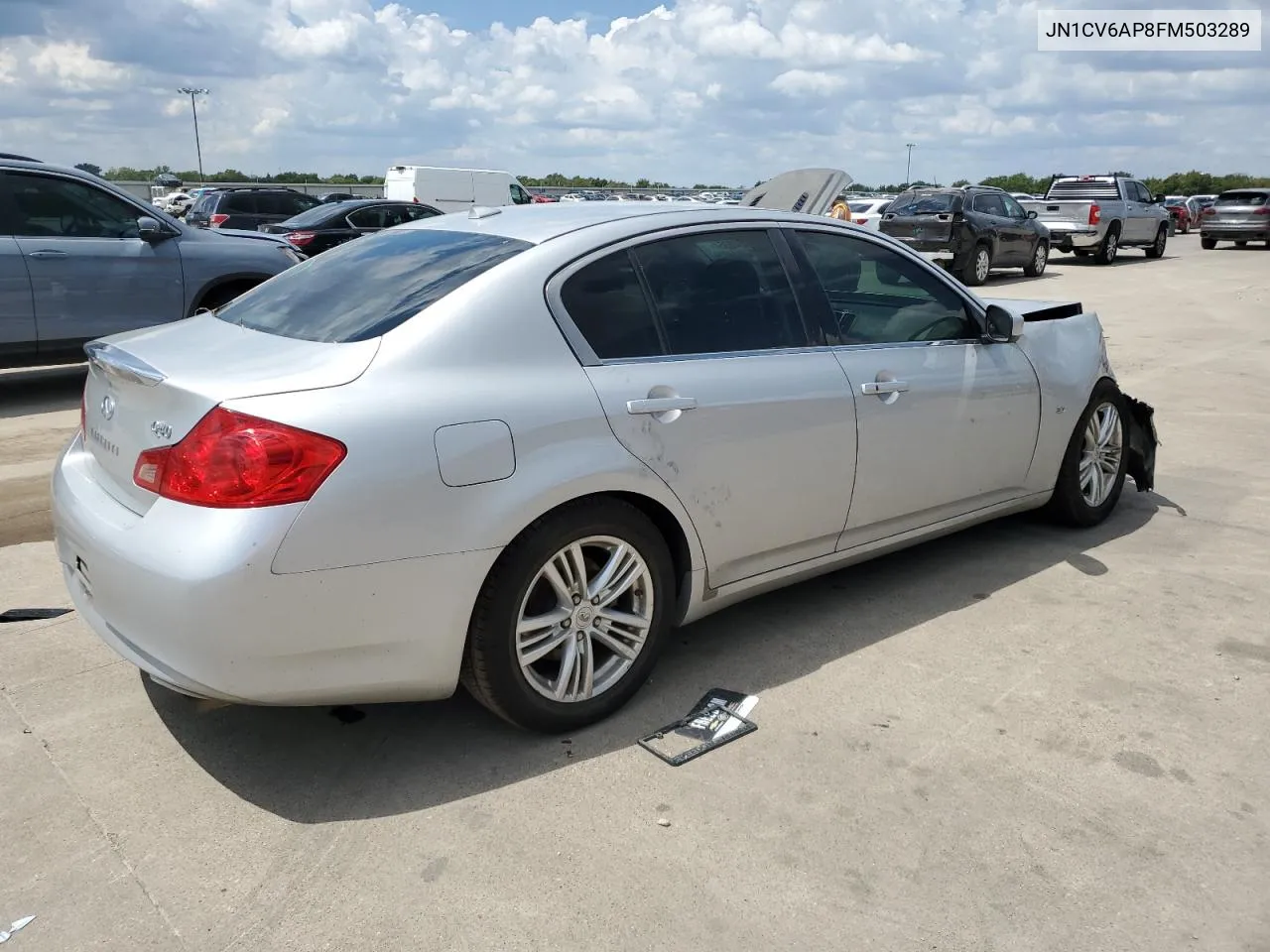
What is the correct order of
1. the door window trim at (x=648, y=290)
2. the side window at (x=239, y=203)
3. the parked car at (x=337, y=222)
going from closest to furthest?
1. the door window trim at (x=648, y=290)
2. the parked car at (x=337, y=222)
3. the side window at (x=239, y=203)

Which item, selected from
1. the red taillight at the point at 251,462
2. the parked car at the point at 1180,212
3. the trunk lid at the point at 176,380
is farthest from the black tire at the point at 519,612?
the parked car at the point at 1180,212

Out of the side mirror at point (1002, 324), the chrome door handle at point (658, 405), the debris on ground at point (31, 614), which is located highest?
the side mirror at point (1002, 324)

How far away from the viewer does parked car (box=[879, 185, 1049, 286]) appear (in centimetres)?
1891

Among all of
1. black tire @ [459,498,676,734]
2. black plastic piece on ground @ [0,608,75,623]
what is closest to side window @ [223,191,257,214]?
black plastic piece on ground @ [0,608,75,623]

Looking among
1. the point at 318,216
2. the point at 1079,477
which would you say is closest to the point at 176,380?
the point at 1079,477

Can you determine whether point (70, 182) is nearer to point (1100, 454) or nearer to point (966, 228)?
point (1100, 454)

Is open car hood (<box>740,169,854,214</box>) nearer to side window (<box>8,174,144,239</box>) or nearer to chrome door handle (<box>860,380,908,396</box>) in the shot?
chrome door handle (<box>860,380,908,396</box>)

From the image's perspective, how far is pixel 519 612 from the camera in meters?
3.09

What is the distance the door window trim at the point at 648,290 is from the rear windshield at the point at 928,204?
642 inches

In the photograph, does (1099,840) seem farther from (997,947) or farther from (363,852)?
(363,852)

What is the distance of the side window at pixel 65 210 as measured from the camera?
26.3 feet

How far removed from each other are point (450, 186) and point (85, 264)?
19.7 m

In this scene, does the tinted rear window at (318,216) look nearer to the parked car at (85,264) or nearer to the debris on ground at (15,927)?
the parked car at (85,264)

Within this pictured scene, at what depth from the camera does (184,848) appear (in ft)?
9.05
